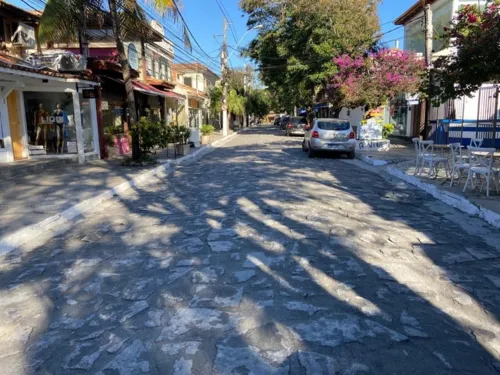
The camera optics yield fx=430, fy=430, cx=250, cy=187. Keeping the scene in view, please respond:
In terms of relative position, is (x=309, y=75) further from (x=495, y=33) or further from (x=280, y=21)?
(x=495, y=33)

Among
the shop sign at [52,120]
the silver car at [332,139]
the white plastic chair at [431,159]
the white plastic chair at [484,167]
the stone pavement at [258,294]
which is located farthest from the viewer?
the silver car at [332,139]

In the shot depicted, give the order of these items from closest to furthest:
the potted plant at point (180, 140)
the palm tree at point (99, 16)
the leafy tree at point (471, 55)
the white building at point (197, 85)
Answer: the leafy tree at point (471, 55) < the palm tree at point (99, 16) < the potted plant at point (180, 140) < the white building at point (197, 85)

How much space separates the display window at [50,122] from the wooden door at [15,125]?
497mm

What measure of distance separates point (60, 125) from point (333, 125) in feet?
33.6

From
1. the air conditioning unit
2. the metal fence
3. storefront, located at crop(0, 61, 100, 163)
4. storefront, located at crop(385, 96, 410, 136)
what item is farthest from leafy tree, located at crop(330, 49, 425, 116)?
the air conditioning unit

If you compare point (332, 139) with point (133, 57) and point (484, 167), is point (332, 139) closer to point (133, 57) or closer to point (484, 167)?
point (484, 167)

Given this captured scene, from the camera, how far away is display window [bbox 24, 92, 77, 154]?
49.1ft

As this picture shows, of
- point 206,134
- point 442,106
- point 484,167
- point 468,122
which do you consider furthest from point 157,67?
point 484,167

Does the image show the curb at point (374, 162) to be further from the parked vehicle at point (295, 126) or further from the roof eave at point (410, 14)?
the parked vehicle at point (295, 126)

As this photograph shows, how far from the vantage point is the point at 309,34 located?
1096 inches

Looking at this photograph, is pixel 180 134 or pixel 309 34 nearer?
pixel 180 134

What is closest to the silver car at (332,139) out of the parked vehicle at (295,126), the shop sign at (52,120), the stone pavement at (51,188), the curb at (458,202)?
the curb at (458,202)

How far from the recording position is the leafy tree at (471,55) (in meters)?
8.50

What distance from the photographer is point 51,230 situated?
6738 millimetres
